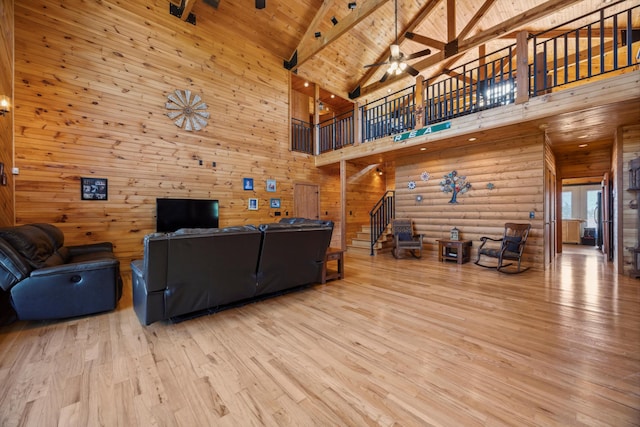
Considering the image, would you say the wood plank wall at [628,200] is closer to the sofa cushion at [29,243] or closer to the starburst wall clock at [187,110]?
the starburst wall clock at [187,110]

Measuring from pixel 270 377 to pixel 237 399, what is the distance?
0.26m

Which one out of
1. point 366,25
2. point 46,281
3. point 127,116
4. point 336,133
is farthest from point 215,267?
point 366,25

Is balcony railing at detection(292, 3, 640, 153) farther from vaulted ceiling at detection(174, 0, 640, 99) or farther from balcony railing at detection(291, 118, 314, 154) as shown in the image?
vaulted ceiling at detection(174, 0, 640, 99)

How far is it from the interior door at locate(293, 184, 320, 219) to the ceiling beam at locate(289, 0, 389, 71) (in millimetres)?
3468

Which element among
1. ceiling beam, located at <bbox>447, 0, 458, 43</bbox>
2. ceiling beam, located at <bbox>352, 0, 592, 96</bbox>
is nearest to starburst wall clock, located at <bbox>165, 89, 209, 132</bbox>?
ceiling beam, located at <bbox>352, 0, 592, 96</bbox>

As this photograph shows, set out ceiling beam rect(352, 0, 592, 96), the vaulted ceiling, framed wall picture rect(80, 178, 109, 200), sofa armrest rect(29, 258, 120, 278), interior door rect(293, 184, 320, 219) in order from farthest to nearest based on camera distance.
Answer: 1. interior door rect(293, 184, 320, 219)
2. the vaulted ceiling
3. ceiling beam rect(352, 0, 592, 96)
4. framed wall picture rect(80, 178, 109, 200)
5. sofa armrest rect(29, 258, 120, 278)

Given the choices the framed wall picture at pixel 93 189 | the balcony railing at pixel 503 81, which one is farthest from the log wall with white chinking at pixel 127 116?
the balcony railing at pixel 503 81

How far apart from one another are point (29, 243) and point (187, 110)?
392cm

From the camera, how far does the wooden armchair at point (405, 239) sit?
600cm

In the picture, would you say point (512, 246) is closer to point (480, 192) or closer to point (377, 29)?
point (480, 192)

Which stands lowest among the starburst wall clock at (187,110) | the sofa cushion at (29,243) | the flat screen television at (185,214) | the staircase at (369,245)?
the staircase at (369,245)

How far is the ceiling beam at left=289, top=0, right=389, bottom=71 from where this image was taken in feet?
17.0

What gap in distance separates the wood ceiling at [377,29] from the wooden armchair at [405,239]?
10.6 feet

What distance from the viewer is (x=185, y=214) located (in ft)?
17.6
